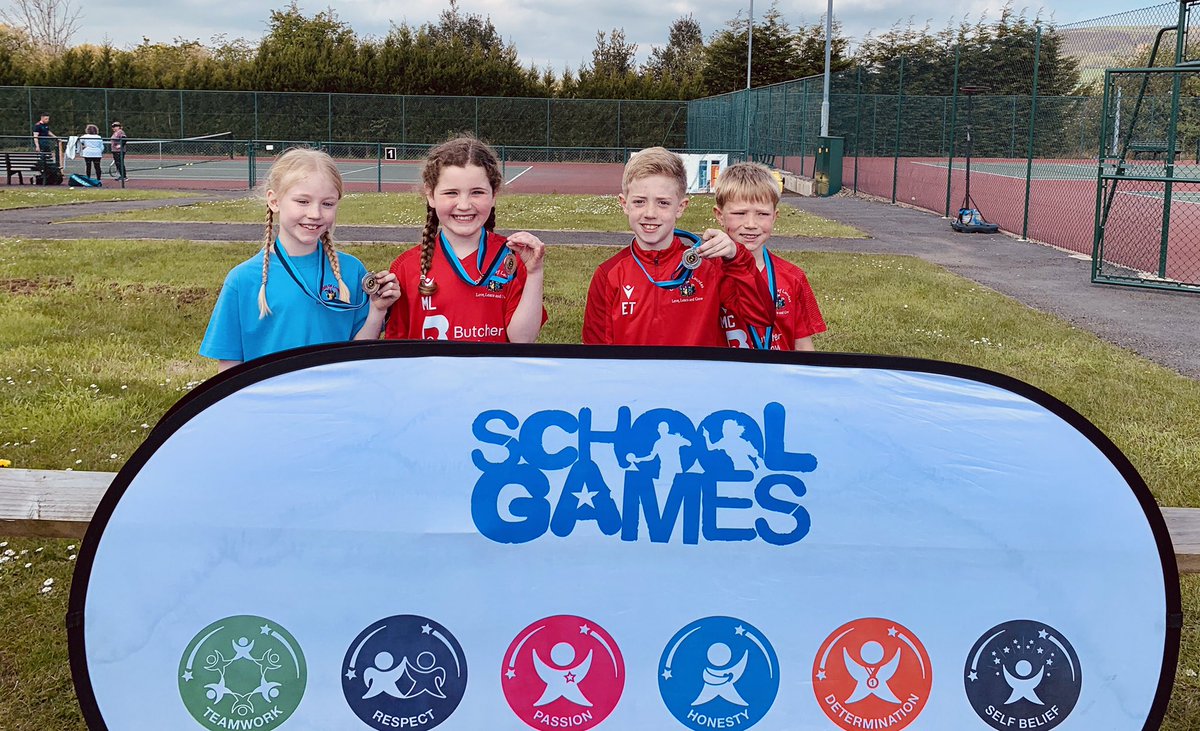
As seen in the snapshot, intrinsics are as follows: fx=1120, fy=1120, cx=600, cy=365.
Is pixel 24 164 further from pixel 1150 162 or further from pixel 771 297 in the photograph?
pixel 771 297

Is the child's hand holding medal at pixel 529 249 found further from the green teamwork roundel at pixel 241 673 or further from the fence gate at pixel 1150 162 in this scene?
the fence gate at pixel 1150 162

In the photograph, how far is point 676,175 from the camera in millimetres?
3438

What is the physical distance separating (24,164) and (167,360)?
2423cm

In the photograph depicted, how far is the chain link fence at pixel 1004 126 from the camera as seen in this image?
1378cm

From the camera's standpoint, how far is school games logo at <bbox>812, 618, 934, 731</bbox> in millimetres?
2340

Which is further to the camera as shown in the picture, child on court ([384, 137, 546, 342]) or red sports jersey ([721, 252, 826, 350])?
red sports jersey ([721, 252, 826, 350])

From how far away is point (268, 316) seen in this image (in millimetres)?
3205

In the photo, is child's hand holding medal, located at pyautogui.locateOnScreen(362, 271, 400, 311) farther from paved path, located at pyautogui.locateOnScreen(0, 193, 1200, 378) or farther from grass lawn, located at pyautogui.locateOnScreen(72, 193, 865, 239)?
grass lawn, located at pyautogui.locateOnScreen(72, 193, 865, 239)

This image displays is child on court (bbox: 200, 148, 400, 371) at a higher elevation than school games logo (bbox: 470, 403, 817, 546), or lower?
higher

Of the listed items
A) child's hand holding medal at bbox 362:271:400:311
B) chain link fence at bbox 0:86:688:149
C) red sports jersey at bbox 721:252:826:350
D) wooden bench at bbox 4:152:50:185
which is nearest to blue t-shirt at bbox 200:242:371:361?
child's hand holding medal at bbox 362:271:400:311

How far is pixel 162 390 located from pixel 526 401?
4.69 metres

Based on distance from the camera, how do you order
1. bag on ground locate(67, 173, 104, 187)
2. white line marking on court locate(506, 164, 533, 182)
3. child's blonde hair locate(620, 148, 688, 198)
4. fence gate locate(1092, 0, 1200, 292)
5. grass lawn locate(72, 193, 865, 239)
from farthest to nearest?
white line marking on court locate(506, 164, 533, 182) < bag on ground locate(67, 173, 104, 187) < grass lawn locate(72, 193, 865, 239) < fence gate locate(1092, 0, 1200, 292) < child's blonde hair locate(620, 148, 688, 198)

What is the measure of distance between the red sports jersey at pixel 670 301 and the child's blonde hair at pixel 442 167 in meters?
0.46

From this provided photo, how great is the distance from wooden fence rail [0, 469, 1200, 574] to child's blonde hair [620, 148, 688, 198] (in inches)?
65.2
